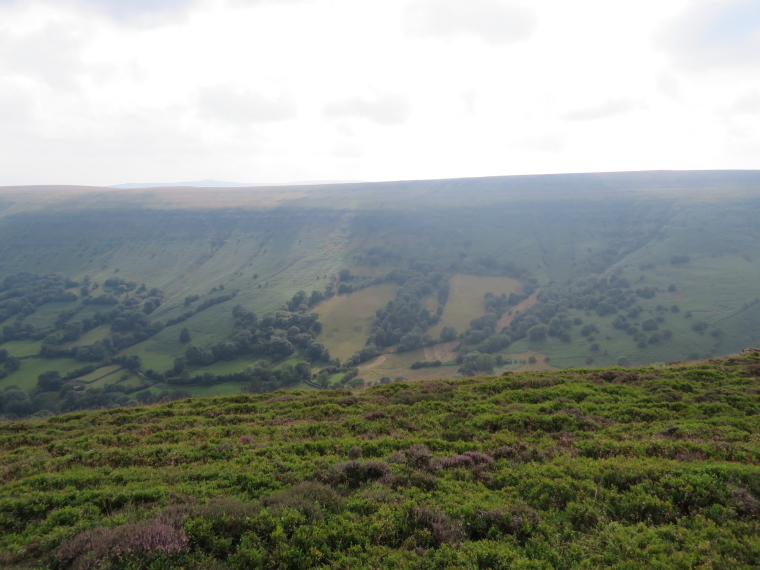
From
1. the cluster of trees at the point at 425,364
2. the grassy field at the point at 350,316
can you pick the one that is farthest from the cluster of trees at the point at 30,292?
the cluster of trees at the point at 425,364

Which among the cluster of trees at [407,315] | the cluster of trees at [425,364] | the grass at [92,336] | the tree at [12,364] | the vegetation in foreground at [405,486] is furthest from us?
the cluster of trees at [407,315]

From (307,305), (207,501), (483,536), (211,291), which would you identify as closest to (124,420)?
(207,501)

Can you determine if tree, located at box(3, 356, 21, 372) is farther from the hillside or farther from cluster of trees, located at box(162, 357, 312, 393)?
cluster of trees, located at box(162, 357, 312, 393)

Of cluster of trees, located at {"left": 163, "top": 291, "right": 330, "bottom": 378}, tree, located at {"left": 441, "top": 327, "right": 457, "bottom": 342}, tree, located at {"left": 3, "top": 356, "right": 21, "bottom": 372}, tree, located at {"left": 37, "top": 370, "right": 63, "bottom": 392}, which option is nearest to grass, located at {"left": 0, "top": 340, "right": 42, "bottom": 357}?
tree, located at {"left": 3, "top": 356, "right": 21, "bottom": 372}

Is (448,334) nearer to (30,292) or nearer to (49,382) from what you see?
(49,382)

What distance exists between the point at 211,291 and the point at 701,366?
17291cm

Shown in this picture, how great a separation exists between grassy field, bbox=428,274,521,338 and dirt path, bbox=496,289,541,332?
7.68 metres

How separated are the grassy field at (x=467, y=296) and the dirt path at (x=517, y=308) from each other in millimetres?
7675

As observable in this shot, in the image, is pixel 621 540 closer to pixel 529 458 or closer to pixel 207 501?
pixel 529 458

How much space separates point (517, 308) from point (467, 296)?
22.8 meters

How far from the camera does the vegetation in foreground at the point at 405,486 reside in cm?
798

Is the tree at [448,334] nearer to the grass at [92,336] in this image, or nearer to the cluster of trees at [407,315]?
the cluster of trees at [407,315]

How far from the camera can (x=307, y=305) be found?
484 ft

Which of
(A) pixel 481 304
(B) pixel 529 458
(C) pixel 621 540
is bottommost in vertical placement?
(A) pixel 481 304
